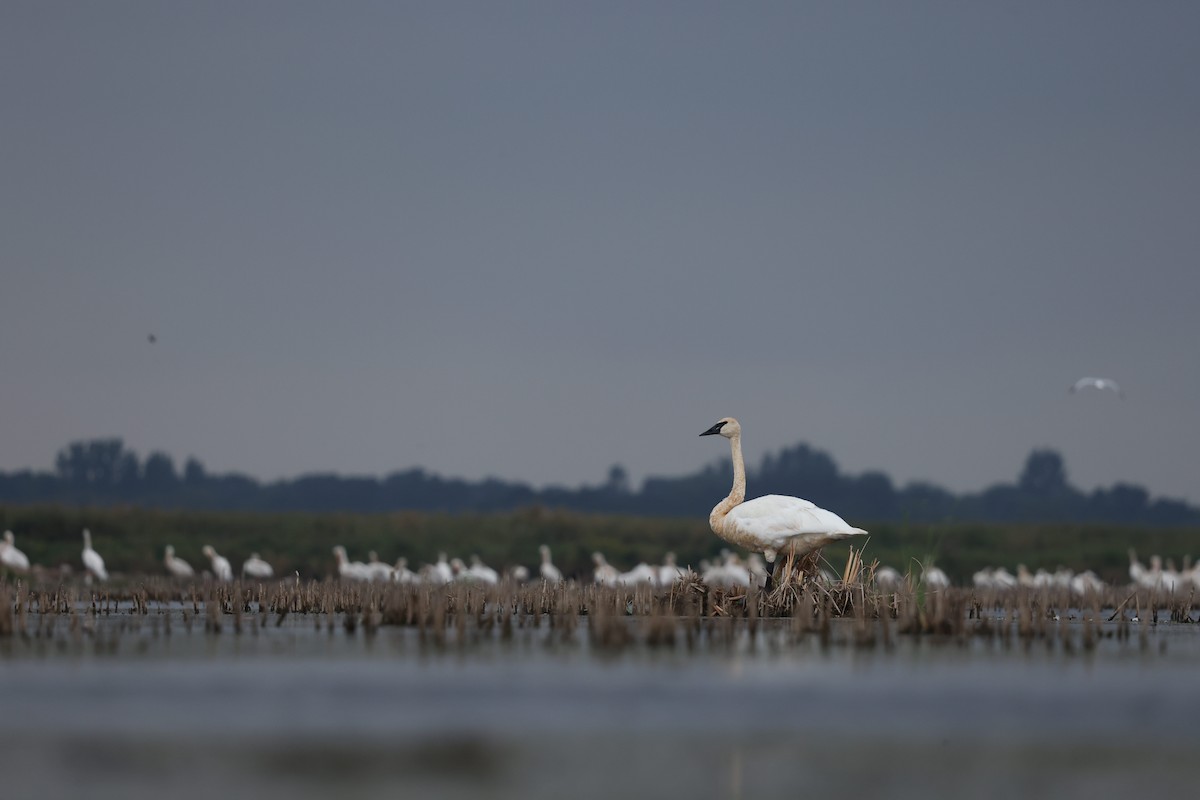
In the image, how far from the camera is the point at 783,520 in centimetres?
1902

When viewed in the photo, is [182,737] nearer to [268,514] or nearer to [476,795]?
[476,795]

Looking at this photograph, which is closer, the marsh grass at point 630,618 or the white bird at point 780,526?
the marsh grass at point 630,618

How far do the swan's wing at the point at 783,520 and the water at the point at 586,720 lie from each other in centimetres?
277

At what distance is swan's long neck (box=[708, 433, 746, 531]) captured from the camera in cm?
2005

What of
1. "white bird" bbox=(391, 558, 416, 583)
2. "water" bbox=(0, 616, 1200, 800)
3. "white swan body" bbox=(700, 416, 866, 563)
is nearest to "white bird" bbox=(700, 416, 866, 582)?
"white swan body" bbox=(700, 416, 866, 563)

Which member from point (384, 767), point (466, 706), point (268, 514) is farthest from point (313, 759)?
point (268, 514)

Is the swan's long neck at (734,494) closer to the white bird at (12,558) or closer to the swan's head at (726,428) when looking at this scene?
the swan's head at (726,428)

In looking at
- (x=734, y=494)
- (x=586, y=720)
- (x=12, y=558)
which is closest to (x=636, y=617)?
(x=734, y=494)

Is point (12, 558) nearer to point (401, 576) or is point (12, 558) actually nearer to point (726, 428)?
point (401, 576)

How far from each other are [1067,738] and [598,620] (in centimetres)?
601

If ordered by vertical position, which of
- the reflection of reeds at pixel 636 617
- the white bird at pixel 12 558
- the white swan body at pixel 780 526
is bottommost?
the reflection of reeds at pixel 636 617

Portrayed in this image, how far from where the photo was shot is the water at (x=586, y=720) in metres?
9.21

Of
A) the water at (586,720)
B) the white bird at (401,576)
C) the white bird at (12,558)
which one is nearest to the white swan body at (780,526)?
the water at (586,720)

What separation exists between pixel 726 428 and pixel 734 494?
1213mm
